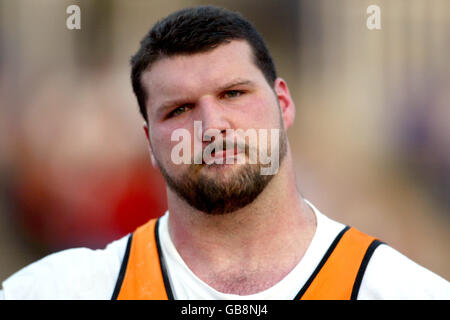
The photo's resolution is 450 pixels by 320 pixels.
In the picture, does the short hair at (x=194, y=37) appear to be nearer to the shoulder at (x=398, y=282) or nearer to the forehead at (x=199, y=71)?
the forehead at (x=199, y=71)

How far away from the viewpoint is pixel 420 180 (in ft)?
18.4

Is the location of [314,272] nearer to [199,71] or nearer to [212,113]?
[212,113]

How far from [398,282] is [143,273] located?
1.21 m

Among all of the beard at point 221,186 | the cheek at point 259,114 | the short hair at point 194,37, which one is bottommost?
the beard at point 221,186

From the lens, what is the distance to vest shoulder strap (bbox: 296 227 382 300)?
7.40 feet

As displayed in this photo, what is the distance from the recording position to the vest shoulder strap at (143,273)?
243 centimetres

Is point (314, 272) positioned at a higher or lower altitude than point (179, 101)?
lower

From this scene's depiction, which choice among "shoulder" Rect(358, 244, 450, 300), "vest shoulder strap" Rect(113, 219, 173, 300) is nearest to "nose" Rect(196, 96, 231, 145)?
"vest shoulder strap" Rect(113, 219, 173, 300)

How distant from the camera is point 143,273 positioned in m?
2.50

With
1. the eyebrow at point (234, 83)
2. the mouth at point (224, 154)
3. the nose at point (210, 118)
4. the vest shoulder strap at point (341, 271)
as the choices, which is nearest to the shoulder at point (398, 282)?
the vest shoulder strap at point (341, 271)

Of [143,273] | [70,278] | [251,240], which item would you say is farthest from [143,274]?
[251,240]

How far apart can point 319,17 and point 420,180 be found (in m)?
2.22

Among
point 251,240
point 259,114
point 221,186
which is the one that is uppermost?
point 259,114
